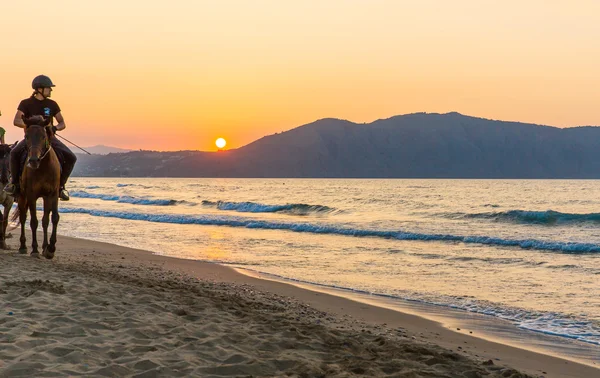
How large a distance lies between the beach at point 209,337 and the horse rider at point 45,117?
8.79 feet

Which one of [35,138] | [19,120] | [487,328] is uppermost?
[19,120]

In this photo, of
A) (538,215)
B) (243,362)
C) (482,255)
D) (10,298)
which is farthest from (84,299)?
(538,215)

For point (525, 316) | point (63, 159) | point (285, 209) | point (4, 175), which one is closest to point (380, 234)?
point (63, 159)

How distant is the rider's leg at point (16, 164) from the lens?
11.8 metres

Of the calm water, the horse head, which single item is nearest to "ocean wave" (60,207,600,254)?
the calm water

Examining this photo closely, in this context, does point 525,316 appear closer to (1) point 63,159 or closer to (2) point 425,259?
(2) point 425,259

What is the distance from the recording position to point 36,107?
1140 cm

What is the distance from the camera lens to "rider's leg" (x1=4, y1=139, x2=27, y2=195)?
11.8 metres

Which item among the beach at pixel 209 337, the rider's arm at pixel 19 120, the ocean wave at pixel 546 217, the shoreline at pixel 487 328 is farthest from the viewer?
the ocean wave at pixel 546 217

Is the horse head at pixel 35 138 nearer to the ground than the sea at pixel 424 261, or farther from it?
farther from it

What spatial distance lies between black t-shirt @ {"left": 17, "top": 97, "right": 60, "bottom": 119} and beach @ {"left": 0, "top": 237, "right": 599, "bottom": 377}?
3067 millimetres

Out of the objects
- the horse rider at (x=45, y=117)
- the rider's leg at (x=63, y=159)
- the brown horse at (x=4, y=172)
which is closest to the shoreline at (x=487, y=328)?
the rider's leg at (x=63, y=159)

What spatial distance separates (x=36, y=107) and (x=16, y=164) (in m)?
1.28

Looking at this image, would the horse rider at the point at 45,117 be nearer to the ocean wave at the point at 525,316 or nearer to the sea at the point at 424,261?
the sea at the point at 424,261
